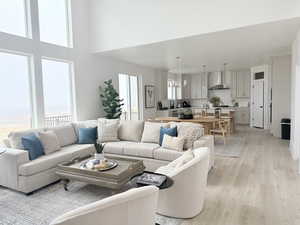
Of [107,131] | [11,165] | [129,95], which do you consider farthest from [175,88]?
[11,165]

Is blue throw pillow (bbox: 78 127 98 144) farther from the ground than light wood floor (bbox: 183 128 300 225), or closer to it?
farther from the ground

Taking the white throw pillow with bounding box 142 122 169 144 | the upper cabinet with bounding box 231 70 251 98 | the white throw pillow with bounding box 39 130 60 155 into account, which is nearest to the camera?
the white throw pillow with bounding box 39 130 60 155

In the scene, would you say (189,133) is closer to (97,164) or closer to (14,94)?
(97,164)

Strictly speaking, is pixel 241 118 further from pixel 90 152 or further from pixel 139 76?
pixel 90 152

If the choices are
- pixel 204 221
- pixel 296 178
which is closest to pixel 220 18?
pixel 296 178

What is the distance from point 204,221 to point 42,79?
14.6 feet

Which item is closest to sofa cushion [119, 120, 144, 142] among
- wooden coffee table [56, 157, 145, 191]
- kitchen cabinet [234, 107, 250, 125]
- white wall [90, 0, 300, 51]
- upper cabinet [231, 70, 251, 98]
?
wooden coffee table [56, 157, 145, 191]

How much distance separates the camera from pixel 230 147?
5.38m

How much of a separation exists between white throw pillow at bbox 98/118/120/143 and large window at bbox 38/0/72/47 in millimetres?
2511

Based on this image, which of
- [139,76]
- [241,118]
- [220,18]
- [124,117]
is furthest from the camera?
[241,118]

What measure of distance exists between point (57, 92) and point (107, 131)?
73.4 inches

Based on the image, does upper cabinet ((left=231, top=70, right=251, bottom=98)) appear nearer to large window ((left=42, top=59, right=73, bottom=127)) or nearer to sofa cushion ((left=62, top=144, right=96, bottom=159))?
large window ((left=42, top=59, right=73, bottom=127))

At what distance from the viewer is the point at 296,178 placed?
3365mm

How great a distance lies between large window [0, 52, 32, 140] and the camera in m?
4.09
